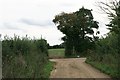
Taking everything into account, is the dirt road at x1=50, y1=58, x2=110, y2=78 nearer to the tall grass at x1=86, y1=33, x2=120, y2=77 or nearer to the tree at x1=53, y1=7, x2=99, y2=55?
the tall grass at x1=86, y1=33, x2=120, y2=77

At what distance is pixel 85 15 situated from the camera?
81.5m

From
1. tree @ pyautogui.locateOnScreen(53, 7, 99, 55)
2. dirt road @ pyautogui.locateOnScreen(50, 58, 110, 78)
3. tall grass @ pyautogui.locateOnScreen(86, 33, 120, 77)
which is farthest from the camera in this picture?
tree @ pyautogui.locateOnScreen(53, 7, 99, 55)

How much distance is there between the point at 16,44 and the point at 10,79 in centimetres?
1042

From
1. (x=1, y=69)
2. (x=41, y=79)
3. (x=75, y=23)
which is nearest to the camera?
(x=1, y=69)

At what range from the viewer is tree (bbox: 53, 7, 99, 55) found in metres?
78.6

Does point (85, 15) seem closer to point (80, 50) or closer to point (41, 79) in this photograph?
point (80, 50)

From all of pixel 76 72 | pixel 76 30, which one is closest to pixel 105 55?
pixel 76 72

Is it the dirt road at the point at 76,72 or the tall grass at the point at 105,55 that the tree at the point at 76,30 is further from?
the dirt road at the point at 76,72

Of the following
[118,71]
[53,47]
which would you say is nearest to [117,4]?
[118,71]

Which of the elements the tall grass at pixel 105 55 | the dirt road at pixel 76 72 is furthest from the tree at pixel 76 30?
the dirt road at pixel 76 72

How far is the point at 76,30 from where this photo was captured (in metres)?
78.4

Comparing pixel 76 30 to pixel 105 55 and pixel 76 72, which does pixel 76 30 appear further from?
pixel 76 72

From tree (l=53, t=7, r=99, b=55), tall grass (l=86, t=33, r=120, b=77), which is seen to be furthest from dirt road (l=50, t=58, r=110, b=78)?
tree (l=53, t=7, r=99, b=55)

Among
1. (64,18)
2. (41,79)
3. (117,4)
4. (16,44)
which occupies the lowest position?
(41,79)
